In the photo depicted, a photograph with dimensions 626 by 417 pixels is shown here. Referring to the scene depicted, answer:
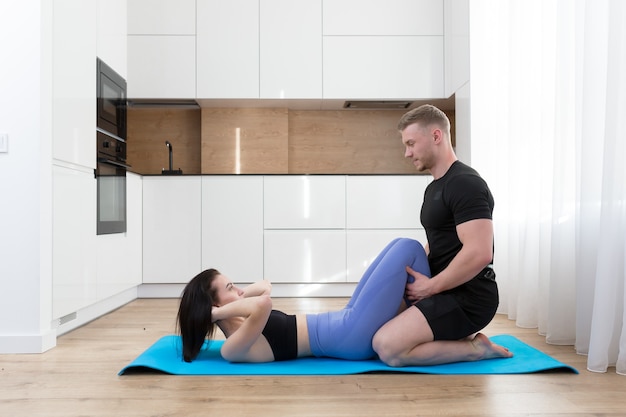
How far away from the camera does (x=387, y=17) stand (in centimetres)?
512

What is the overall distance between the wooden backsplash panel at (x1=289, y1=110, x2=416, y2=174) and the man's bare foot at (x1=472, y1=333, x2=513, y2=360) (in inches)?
128

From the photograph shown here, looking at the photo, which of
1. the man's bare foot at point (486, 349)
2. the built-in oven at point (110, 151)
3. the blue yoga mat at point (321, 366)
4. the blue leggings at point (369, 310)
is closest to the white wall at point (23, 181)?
the blue yoga mat at point (321, 366)

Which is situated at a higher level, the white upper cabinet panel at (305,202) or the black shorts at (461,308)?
the white upper cabinet panel at (305,202)

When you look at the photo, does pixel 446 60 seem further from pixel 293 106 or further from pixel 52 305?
pixel 52 305

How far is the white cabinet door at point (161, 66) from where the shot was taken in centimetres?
502

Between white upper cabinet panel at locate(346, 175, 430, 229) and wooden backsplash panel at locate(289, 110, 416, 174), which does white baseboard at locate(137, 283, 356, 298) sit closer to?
white upper cabinet panel at locate(346, 175, 430, 229)

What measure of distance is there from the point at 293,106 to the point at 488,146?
1935mm

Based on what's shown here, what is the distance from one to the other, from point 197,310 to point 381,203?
9.21 feet

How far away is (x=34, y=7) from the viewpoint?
9.36 ft

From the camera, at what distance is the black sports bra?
7.91 ft

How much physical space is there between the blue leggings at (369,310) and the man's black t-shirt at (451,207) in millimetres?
111

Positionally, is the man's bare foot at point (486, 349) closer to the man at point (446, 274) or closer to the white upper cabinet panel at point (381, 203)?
the man at point (446, 274)

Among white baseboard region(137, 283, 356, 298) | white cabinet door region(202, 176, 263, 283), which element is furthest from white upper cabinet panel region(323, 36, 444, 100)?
white baseboard region(137, 283, 356, 298)

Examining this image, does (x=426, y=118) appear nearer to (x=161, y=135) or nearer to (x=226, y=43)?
(x=226, y=43)
